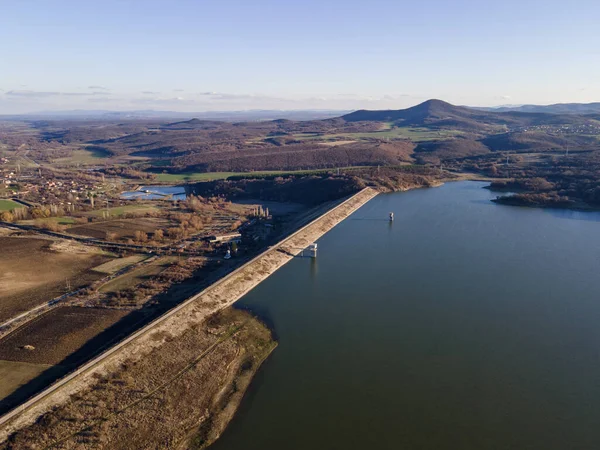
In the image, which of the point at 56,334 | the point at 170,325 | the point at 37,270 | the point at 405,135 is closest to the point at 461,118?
the point at 405,135

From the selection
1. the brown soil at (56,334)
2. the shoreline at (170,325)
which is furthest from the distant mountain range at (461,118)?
the brown soil at (56,334)

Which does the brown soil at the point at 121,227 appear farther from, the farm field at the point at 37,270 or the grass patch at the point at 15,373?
the grass patch at the point at 15,373

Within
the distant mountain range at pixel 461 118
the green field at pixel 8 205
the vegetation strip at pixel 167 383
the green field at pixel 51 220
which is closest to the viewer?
the vegetation strip at pixel 167 383

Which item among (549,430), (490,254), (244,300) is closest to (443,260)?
(490,254)

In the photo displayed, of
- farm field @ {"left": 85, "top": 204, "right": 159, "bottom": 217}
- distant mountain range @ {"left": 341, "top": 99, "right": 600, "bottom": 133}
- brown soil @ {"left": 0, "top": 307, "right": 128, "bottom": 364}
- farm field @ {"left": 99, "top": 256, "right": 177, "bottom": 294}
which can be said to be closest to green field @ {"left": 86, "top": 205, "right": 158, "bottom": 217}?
farm field @ {"left": 85, "top": 204, "right": 159, "bottom": 217}

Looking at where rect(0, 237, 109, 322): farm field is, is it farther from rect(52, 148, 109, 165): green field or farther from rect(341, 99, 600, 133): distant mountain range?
rect(341, 99, 600, 133): distant mountain range

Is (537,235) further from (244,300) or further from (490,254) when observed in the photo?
A: (244,300)
